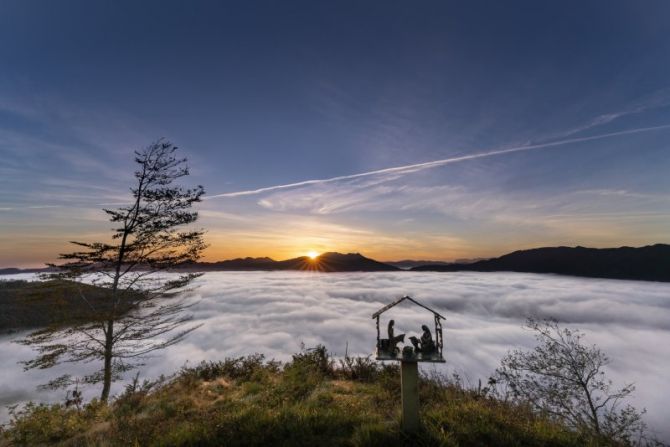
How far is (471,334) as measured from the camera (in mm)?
113875

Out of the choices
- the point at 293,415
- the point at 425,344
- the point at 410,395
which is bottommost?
the point at 293,415

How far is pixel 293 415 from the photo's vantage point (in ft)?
25.2

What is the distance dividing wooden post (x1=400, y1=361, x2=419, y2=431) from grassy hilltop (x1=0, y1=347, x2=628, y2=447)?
Result: 0.24 metres

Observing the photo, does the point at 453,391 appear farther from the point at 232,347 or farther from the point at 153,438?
the point at 232,347

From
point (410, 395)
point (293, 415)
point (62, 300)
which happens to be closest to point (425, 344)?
point (410, 395)

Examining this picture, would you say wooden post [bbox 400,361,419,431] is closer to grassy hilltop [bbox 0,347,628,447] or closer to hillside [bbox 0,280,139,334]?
grassy hilltop [bbox 0,347,628,447]

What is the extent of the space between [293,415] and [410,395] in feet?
10.5

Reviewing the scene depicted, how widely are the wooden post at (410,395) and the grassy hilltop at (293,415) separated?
24 cm

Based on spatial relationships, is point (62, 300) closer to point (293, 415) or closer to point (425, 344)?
point (293, 415)

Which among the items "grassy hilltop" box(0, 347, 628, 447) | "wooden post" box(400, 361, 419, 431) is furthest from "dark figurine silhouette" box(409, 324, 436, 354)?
"grassy hilltop" box(0, 347, 628, 447)

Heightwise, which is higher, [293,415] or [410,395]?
[410,395]

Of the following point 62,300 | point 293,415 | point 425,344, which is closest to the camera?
point 425,344

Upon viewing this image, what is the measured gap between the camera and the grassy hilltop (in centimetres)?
652

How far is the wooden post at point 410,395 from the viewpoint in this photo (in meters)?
6.40
